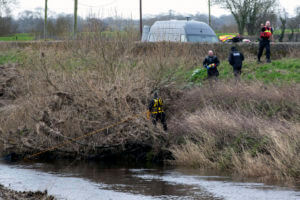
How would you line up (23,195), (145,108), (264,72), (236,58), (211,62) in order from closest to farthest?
(23,195)
(145,108)
(211,62)
(236,58)
(264,72)

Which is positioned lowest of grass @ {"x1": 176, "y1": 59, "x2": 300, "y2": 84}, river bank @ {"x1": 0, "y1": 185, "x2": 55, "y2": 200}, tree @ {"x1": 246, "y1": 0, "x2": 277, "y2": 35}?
river bank @ {"x1": 0, "y1": 185, "x2": 55, "y2": 200}

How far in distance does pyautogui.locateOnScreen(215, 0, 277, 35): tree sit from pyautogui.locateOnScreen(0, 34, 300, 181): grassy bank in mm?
21856

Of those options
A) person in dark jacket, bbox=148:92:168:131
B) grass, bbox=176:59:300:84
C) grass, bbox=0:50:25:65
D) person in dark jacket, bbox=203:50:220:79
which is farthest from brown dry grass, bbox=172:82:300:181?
grass, bbox=0:50:25:65

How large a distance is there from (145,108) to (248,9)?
2835 cm

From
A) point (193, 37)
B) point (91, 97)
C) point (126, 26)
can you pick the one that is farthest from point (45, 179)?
point (193, 37)

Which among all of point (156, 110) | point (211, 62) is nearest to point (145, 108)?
point (156, 110)

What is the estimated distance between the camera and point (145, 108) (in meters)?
17.4

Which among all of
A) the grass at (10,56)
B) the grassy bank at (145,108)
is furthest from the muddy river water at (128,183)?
the grass at (10,56)

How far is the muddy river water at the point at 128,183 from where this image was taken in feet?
39.8

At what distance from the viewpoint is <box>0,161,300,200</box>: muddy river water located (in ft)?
39.8

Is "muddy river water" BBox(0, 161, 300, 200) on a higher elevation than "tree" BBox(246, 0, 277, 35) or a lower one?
lower

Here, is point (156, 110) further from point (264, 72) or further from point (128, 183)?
point (264, 72)

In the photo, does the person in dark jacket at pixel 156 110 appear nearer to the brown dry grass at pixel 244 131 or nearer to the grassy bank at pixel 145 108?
the grassy bank at pixel 145 108

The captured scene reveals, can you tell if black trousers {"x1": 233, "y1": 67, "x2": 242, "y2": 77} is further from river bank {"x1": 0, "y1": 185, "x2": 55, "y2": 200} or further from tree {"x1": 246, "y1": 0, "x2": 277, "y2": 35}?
tree {"x1": 246, "y1": 0, "x2": 277, "y2": 35}
